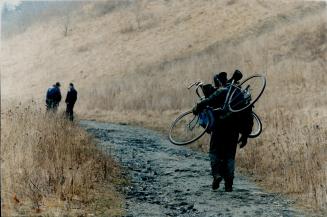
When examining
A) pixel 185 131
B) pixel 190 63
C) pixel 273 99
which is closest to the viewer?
pixel 185 131

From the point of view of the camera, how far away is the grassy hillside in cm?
1251

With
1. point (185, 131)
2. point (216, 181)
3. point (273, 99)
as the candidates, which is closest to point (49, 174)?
point (216, 181)

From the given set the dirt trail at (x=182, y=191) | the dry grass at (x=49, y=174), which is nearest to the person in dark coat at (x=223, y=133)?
the dirt trail at (x=182, y=191)

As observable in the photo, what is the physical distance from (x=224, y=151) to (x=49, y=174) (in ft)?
10.9

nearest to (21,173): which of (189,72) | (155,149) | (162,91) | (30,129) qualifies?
(30,129)

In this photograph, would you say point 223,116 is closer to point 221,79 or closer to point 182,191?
point 221,79

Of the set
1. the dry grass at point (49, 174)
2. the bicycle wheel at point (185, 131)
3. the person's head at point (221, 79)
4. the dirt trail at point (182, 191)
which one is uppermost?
the person's head at point (221, 79)

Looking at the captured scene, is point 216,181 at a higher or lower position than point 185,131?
lower

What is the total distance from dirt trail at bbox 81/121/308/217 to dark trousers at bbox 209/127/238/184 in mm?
441

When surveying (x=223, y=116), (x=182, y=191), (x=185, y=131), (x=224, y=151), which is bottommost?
(x=182, y=191)

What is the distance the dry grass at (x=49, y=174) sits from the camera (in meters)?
6.57

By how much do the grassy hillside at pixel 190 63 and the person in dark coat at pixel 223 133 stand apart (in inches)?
50.4

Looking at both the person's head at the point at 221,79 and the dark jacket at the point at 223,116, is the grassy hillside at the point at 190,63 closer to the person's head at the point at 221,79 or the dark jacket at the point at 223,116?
the dark jacket at the point at 223,116

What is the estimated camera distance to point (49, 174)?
7457 mm
